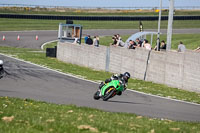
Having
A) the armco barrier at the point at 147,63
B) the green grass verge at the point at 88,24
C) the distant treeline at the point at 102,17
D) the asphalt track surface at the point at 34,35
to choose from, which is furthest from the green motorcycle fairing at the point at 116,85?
the distant treeline at the point at 102,17

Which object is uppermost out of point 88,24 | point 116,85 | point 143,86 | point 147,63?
point 88,24

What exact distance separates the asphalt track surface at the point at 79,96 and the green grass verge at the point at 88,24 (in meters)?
34.0

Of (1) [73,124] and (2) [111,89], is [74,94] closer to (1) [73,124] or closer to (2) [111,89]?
(2) [111,89]

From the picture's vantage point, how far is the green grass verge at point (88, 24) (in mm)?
57806

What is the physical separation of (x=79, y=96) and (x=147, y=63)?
279 inches

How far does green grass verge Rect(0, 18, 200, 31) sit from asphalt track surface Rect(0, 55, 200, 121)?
34.0 m

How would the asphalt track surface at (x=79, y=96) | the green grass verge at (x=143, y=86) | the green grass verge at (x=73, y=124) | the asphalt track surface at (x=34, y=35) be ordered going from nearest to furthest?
the green grass verge at (x=73, y=124), the asphalt track surface at (x=79, y=96), the green grass verge at (x=143, y=86), the asphalt track surface at (x=34, y=35)

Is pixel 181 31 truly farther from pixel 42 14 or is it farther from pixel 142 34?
pixel 142 34

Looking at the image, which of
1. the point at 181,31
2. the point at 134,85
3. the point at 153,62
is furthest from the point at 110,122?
the point at 181,31

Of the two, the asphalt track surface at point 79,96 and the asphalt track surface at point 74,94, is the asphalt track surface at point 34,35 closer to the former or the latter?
the asphalt track surface at point 74,94

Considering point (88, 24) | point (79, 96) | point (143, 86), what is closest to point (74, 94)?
point (79, 96)

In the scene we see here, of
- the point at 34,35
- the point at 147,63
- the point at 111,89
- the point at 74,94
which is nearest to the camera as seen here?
the point at 111,89

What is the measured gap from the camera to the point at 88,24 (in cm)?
6100

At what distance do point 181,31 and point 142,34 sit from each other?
25983mm
